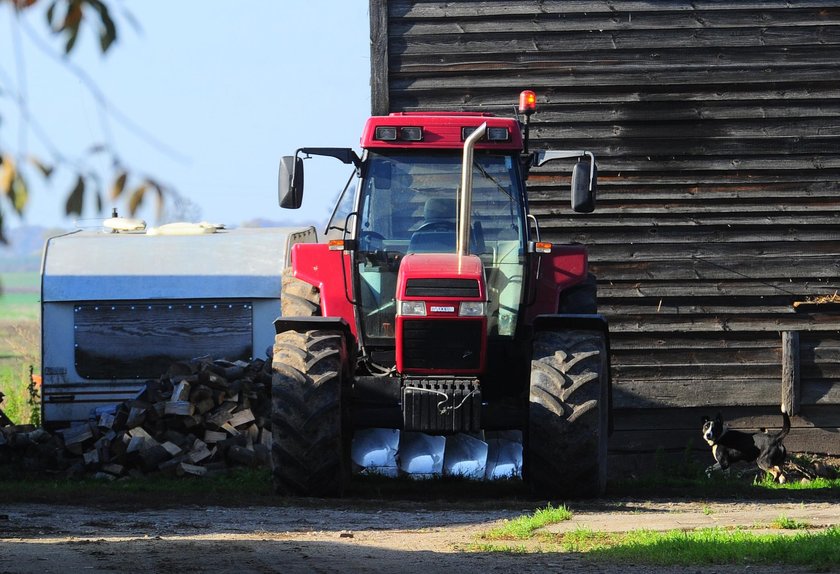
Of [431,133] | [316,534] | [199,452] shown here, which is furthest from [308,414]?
[199,452]

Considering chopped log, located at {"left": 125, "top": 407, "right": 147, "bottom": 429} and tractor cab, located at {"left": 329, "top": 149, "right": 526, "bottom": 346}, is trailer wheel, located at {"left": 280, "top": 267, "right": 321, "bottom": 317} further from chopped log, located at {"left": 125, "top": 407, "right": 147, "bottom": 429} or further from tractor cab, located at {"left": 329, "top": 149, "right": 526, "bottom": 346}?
chopped log, located at {"left": 125, "top": 407, "right": 147, "bottom": 429}

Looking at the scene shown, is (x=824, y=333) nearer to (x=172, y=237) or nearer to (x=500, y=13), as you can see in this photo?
(x=500, y=13)

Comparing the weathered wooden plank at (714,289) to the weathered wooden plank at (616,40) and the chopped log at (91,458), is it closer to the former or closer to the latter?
the weathered wooden plank at (616,40)

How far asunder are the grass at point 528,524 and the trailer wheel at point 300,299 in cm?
256

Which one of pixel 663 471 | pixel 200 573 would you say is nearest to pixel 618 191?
pixel 663 471

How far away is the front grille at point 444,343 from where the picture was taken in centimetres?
922

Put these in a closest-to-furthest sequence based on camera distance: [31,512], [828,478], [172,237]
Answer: [31,512] → [828,478] → [172,237]

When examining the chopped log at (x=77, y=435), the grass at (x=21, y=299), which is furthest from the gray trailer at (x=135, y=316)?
the grass at (x=21, y=299)

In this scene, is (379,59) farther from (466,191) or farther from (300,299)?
(466,191)

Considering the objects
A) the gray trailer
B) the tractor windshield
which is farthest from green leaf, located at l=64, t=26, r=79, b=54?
the gray trailer

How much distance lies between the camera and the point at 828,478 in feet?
42.1

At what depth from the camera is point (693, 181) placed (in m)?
13.3

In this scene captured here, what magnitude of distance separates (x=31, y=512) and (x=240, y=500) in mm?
1438

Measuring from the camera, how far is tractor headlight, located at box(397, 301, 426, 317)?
918 cm
